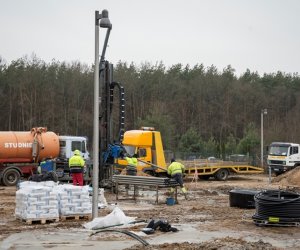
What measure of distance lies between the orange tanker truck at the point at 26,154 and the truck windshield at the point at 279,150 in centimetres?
1691

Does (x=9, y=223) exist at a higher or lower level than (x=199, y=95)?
lower

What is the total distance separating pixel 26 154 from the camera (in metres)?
30.7

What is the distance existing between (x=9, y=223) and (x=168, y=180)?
7.32 m

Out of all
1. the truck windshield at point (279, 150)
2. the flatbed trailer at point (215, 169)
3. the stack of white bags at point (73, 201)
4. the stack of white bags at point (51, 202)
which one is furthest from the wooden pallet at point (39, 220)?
the truck windshield at point (279, 150)

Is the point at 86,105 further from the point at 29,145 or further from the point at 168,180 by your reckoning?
the point at 168,180

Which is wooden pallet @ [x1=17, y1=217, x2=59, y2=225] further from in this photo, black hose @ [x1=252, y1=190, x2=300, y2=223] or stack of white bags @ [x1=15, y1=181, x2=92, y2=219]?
black hose @ [x1=252, y1=190, x2=300, y2=223]

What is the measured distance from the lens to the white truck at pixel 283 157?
1592 inches

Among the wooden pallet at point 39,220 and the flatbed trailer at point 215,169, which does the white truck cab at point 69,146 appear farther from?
the wooden pallet at point 39,220

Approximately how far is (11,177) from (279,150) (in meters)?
20.1

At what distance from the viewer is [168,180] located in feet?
69.3

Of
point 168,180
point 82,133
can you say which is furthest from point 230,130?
point 168,180

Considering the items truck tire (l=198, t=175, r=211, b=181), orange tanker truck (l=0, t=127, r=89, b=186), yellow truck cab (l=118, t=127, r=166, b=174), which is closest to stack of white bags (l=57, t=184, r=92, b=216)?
orange tanker truck (l=0, t=127, r=89, b=186)

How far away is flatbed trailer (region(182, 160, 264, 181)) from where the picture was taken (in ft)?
119

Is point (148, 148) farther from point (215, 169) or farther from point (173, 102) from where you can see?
point (173, 102)
